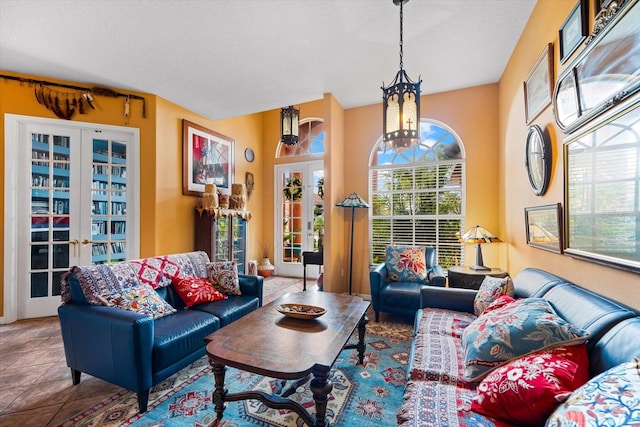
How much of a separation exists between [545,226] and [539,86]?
115 centimetres

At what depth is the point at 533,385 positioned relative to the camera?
1.03m

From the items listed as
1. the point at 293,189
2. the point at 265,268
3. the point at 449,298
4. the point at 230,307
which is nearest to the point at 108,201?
the point at 230,307

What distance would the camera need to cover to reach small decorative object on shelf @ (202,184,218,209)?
405 cm

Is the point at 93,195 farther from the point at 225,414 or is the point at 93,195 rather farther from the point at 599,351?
the point at 599,351

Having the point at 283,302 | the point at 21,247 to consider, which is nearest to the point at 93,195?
the point at 21,247

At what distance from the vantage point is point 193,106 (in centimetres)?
399

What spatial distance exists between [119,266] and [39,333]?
63.6 inches

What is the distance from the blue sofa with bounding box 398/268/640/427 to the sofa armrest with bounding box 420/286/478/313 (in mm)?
310

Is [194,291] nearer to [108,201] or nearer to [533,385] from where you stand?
[108,201]

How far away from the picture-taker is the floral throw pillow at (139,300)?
1.99m

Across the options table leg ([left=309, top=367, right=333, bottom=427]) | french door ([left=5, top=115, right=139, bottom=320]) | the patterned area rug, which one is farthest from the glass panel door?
table leg ([left=309, top=367, right=333, bottom=427])

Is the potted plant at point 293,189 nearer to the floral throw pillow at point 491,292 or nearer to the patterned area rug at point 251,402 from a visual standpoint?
the patterned area rug at point 251,402

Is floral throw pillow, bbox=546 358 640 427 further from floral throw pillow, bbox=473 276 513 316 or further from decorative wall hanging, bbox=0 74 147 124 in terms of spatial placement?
decorative wall hanging, bbox=0 74 147 124

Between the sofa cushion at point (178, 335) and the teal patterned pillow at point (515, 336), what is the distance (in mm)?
1791
